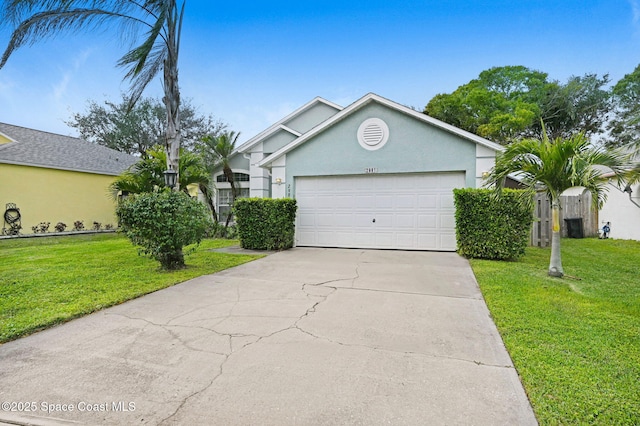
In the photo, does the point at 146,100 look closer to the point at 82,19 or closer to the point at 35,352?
the point at 82,19

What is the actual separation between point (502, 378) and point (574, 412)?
535mm

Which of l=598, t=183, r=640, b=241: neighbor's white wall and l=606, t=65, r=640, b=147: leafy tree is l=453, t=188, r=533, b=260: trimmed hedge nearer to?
l=598, t=183, r=640, b=241: neighbor's white wall

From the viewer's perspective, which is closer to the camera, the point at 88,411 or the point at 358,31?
the point at 88,411

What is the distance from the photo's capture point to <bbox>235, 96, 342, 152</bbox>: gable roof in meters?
14.2

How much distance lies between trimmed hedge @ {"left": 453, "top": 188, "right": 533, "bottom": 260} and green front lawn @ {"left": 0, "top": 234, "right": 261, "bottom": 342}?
18.8 ft

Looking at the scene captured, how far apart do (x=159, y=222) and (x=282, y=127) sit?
8.89 metres

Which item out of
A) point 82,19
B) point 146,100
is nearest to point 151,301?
point 82,19

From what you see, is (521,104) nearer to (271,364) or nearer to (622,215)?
(622,215)

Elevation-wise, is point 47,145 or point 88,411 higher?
point 47,145

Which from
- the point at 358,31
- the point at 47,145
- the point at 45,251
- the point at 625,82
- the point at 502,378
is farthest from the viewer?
the point at 625,82

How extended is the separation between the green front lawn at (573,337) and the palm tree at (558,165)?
1014 millimetres

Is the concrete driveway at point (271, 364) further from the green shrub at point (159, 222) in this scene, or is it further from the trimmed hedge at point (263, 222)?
the trimmed hedge at point (263, 222)

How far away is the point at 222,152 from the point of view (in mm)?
14664

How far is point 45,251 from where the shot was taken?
32.4 feet
